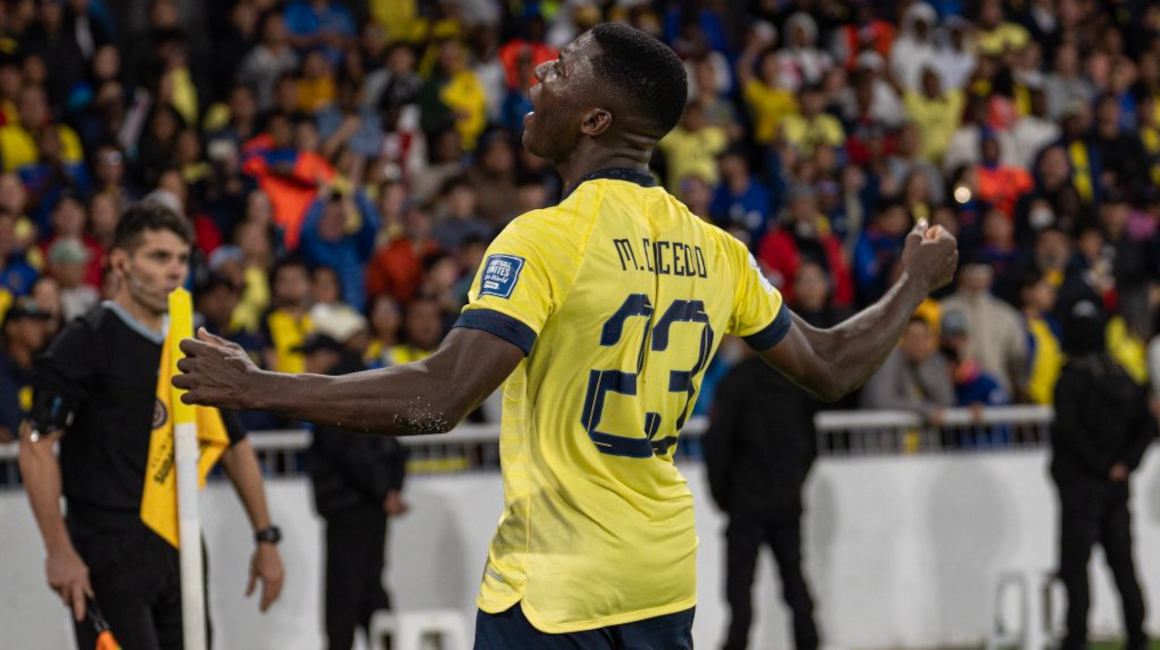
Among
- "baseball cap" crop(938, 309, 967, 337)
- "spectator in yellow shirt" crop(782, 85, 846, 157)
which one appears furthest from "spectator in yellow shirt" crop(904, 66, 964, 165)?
"baseball cap" crop(938, 309, 967, 337)

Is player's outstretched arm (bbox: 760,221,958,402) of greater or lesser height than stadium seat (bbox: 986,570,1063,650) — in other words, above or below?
above

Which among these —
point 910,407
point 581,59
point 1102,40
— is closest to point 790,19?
point 1102,40

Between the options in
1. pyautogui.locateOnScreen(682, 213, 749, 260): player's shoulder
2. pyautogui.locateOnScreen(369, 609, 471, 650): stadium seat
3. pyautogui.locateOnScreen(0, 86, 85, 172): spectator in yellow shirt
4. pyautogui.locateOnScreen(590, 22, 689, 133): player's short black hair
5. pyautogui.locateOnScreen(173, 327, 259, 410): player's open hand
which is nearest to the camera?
pyautogui.locateOnScreen(173, 327, 259, 410): player's open hand

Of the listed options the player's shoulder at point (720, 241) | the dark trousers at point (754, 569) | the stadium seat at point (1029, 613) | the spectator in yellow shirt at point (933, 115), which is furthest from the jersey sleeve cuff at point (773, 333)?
the spectator in yellow shirt at point (933, 115)

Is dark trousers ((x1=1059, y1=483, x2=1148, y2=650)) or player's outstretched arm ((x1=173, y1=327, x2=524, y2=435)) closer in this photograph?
player's outstretched arm ((x1=173, y1=327, x2=524, y2=435))

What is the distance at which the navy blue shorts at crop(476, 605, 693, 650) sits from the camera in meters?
4.11

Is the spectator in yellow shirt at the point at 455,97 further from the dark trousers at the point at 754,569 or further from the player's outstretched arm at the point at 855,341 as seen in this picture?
the player's outstretched arm at the point at 855,341

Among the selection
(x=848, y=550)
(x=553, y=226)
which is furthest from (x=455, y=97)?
(x=553, y=226)

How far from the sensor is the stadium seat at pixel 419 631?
986cm

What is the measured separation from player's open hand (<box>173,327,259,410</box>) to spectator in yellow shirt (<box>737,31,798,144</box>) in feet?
43.4

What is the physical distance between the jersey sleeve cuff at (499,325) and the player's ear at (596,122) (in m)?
0.56

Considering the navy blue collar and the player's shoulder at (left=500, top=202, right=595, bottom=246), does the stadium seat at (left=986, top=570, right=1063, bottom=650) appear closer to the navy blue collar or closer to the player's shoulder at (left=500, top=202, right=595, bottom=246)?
the navy blue collar

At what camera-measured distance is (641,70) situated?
14.0 ft

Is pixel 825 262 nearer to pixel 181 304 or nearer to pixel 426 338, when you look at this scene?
pixel 426 338
